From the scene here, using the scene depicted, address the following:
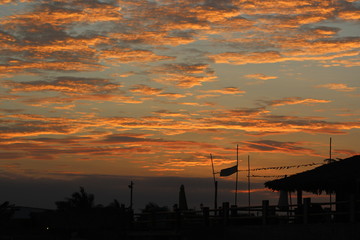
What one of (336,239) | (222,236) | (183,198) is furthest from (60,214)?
(336,239)

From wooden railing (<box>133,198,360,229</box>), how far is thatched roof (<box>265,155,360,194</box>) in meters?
0.87

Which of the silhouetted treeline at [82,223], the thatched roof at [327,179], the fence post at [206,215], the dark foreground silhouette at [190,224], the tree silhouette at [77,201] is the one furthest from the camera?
the tree silhouette at [77,201]

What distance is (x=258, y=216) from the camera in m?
24.6

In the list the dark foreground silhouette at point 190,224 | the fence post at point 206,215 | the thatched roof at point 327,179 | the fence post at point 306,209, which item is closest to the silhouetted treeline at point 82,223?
the dark foreground silhouette at point 190,224

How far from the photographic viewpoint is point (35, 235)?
33312mm

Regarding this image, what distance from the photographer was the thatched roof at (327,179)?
25.3 metres

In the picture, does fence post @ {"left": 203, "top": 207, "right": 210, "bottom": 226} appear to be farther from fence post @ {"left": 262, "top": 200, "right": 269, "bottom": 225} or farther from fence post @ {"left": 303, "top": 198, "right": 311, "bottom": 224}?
fence post @ {"left": 303, "top": 198, "right": 311, "bottom": 224}

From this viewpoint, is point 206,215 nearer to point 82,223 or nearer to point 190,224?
point 190,224

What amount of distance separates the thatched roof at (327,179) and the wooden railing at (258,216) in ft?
2.86

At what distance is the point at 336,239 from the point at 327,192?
5665 millimetres

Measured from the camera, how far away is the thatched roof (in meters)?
25.3

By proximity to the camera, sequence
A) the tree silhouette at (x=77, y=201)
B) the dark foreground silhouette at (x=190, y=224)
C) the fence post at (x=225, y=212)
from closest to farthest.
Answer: the dark foreground silhouette at (x=190, y=224)
the fence post at (x=225, y=212)
the tree silhouette at (x=77, y=201)

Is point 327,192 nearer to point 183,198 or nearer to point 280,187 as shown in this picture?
point 280,187

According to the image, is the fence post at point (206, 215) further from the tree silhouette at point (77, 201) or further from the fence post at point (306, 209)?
the tree silhouette at point (77, 201)
